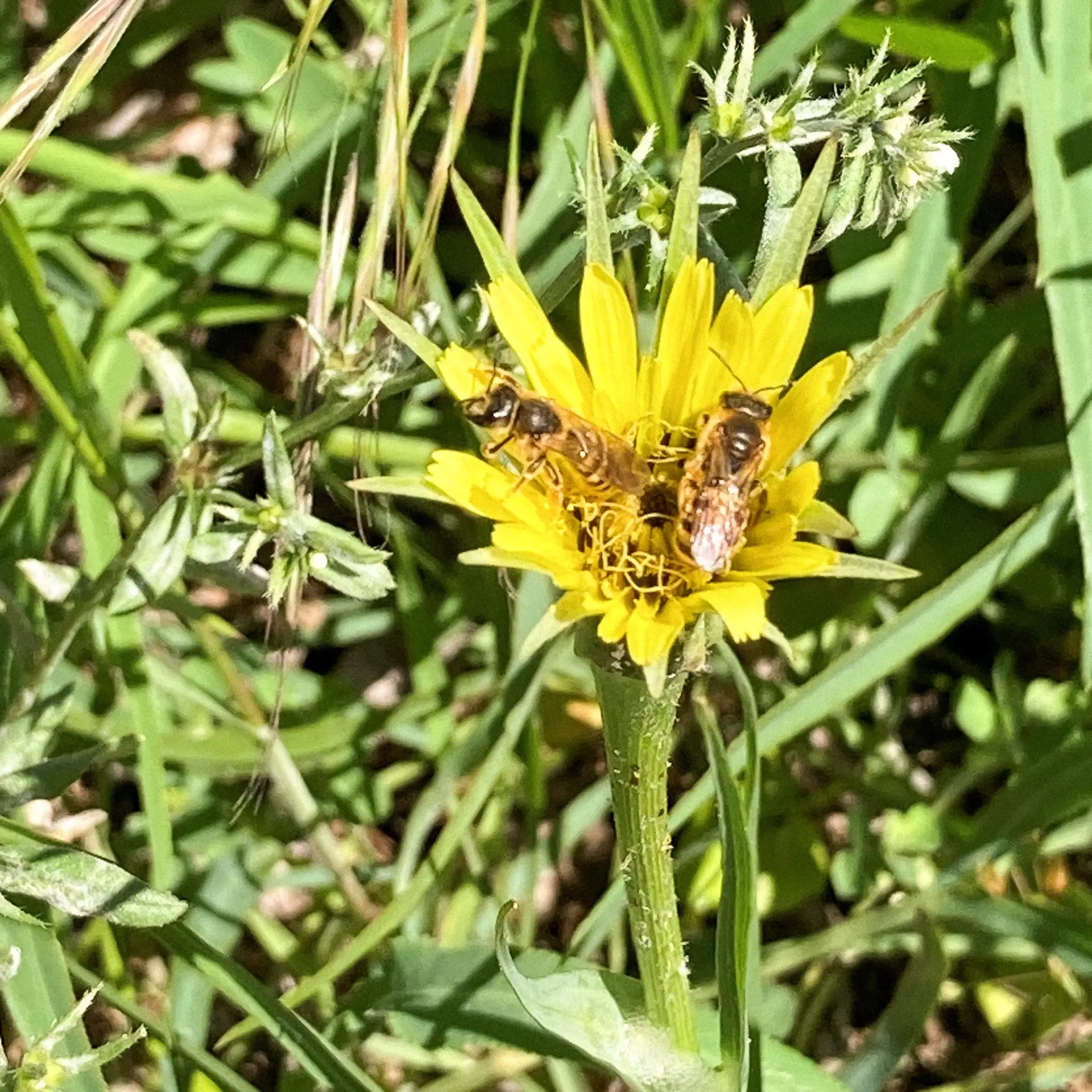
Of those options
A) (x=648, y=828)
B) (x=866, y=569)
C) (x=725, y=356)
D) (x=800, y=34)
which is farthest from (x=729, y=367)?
(x=800, y=34)

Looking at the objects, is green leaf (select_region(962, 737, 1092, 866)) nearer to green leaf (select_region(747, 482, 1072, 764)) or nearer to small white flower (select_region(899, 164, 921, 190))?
green leaf (select_region(747, 482, 1072, 764))

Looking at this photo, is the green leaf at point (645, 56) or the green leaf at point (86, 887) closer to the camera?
the green leaf at point (86, 887)

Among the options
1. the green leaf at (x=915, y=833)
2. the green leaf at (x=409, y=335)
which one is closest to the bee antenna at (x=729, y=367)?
the green leaf at (x=409, y=335)

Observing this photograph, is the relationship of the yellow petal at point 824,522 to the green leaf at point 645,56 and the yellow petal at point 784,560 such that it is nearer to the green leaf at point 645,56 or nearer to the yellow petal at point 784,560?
the yellow petal at point 784,560

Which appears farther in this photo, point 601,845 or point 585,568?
point 601,845

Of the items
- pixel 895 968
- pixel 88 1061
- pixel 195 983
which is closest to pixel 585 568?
pixel 88 1061

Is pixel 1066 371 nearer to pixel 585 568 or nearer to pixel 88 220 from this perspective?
pixel 585 568
